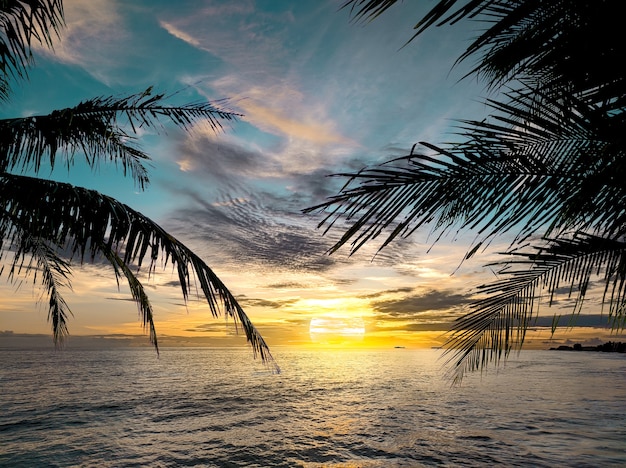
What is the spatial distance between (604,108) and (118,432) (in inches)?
701

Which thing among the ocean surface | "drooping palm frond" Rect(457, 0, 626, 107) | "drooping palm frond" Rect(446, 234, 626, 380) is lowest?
the ocean surface

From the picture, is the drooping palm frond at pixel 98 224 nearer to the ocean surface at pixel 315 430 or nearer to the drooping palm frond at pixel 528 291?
the drooping palm frond at pixel 528 291

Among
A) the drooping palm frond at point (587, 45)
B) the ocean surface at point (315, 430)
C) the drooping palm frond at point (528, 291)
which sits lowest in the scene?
the ocean surface at point (315, 430)

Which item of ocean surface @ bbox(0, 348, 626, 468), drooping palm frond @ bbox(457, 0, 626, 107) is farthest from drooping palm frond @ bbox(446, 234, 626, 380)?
ocean surface @ bbox(0, 348, 626, 468)

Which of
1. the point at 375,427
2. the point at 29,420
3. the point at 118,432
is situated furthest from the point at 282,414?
the point at 29,420

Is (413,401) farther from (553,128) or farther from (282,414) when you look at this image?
(553,128)

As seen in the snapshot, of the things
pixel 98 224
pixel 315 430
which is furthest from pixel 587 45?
pixel 315 430

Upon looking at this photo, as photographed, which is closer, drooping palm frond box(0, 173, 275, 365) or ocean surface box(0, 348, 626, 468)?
drooping palm frond box(0, 173, 275, 365)

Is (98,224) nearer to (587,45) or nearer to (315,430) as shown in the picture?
(587,45)

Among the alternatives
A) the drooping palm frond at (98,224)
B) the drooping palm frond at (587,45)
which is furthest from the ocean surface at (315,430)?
the drooping palm frond at (587,45)

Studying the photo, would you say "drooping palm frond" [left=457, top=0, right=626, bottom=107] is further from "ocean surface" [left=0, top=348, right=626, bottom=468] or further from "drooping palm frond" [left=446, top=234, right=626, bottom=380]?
"ocean surface" [left=0, top=348, right=626, bottom=468]

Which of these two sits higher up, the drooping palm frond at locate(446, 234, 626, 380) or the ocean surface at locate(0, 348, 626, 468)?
the drooping palm frond at locate(446, 234, 626, 380)

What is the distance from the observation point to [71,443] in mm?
13086

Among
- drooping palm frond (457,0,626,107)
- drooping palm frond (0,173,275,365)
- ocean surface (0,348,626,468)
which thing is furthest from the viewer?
ocean surface (0,348,626,468)
